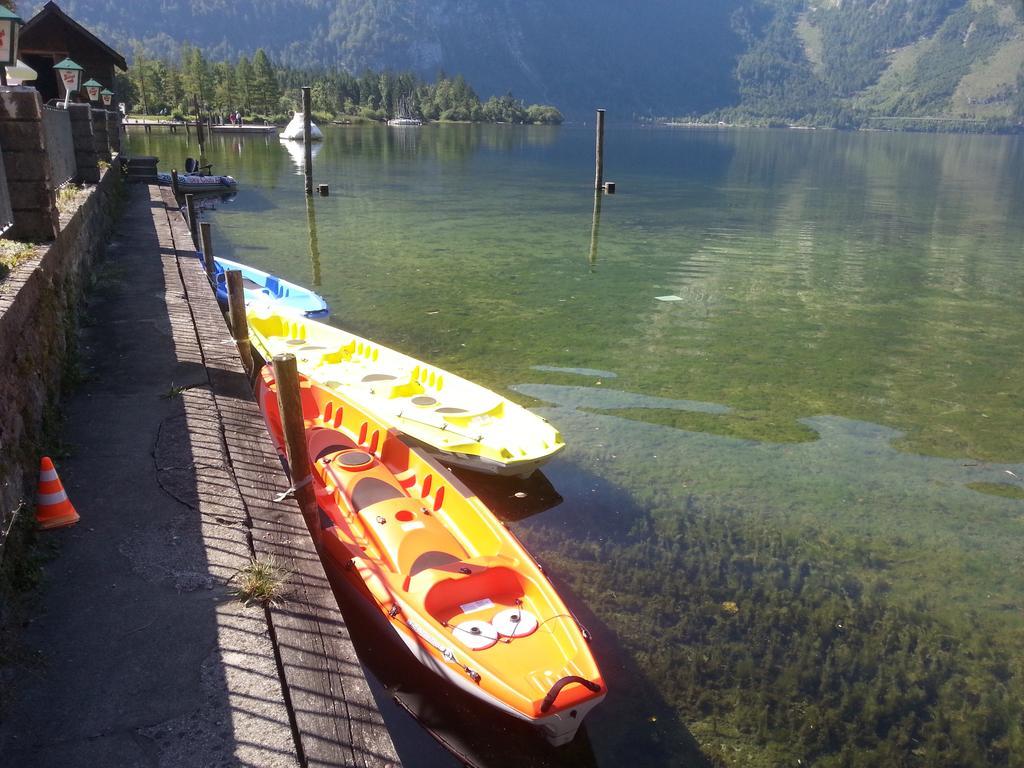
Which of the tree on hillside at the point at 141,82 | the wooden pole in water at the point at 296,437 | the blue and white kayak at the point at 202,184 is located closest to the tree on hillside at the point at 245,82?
the tree on hillside at the point at 141,82

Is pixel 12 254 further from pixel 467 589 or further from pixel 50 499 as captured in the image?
pixel 467 589

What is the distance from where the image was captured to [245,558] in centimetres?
542

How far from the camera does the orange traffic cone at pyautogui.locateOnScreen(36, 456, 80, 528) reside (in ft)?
18.2

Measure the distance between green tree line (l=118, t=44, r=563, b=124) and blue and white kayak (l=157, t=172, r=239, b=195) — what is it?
40358 millimetres

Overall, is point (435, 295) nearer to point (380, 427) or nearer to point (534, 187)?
point (380, 427)

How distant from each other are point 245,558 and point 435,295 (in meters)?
13.2

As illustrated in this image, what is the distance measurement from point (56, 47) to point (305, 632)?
3864 cm

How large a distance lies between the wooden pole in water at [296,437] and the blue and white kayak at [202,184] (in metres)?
29.1

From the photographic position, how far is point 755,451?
1053 cm

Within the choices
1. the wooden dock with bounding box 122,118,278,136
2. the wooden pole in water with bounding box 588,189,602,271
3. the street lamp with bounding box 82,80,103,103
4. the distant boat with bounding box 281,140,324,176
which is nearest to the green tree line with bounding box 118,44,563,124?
the wooden dock with bounding box 122,118,278,136

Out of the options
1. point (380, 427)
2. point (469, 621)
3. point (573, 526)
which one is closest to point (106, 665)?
point (469, 621)

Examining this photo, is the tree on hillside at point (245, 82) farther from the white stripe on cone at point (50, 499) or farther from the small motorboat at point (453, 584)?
the white stripe on cone at point (50, 499)

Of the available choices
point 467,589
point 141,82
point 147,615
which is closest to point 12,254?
point 147,615

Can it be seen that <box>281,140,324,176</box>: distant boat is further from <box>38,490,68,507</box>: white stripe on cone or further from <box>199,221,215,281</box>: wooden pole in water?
<box>38,490,68,507</box>: white stripe on cone
